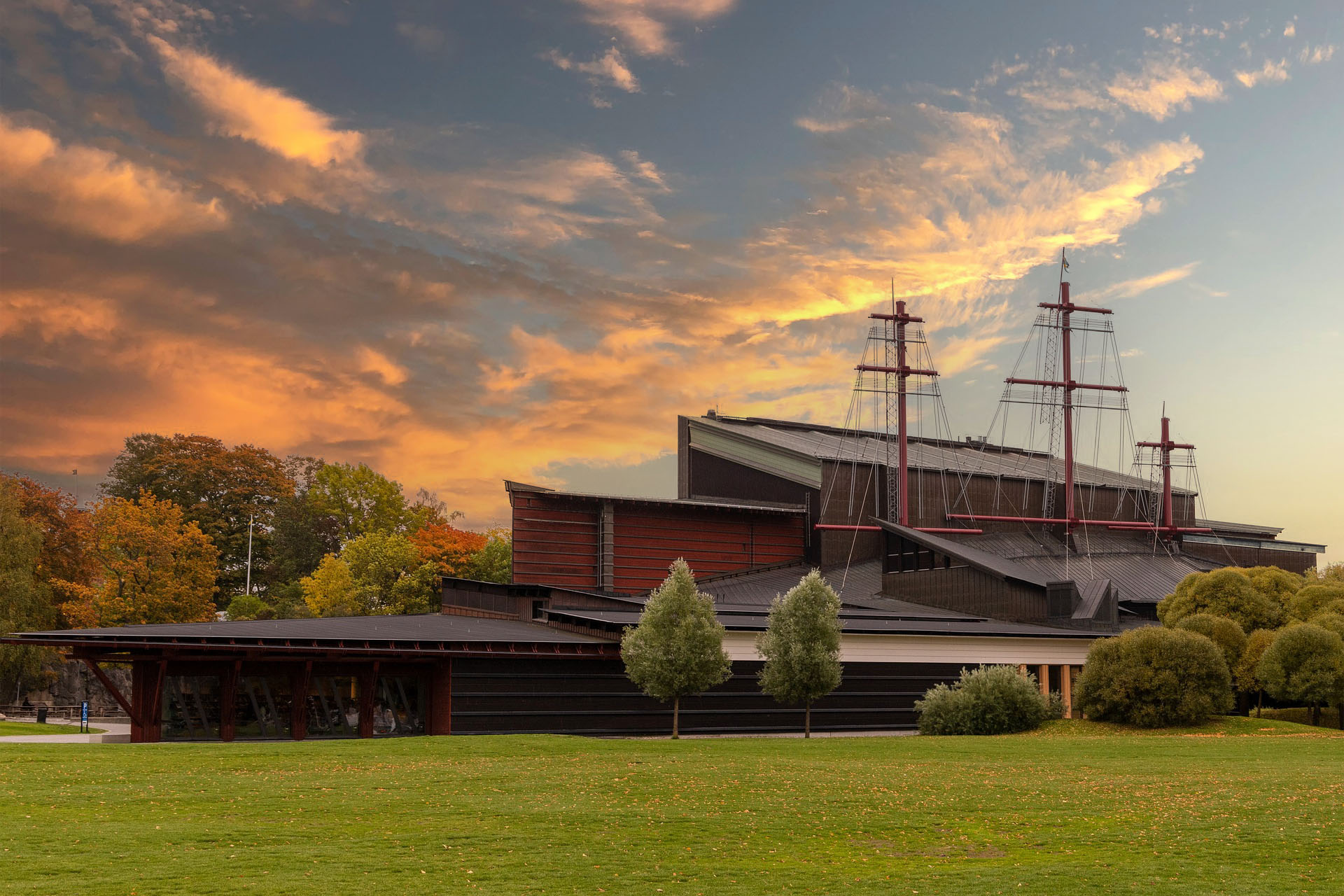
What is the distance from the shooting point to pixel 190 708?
114ft

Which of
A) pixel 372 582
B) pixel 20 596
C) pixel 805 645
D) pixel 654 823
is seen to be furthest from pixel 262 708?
pixel 372 582

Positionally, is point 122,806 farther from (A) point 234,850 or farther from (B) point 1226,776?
(B) point 1226,776

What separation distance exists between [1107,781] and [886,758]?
612cm

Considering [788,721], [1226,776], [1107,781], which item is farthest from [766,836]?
[788,721]

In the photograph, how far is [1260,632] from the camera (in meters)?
39.8

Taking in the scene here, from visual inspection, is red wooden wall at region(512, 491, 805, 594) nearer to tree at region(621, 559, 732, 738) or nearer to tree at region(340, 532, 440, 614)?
tree at region(340, 532, 440, 614)

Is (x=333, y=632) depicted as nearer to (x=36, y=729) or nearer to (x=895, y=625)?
(x=36, y=729)

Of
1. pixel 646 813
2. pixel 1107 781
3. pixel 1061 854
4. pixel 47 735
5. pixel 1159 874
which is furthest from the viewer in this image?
pixel 47 735

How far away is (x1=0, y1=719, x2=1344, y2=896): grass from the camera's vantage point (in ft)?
45.3

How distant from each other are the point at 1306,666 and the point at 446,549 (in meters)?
56.5

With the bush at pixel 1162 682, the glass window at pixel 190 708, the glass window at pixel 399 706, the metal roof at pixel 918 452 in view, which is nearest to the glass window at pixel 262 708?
the glass window at pixel 190 708

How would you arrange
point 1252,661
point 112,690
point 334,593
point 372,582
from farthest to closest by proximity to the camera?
point 372,582 → point 334,593 → point 1252,661 → point 112,690

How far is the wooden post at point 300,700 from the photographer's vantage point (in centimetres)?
3522

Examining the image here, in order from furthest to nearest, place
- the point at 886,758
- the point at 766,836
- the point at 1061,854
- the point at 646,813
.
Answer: the point at 886,758, the point at 646,813, the point at 766,836, the point at 1061,854
